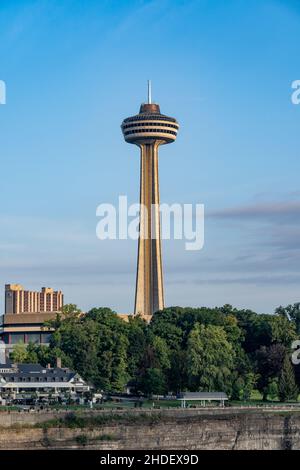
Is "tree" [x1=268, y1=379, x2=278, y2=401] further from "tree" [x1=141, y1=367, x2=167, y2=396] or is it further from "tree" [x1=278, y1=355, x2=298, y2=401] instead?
"tree" [x1=141, y1=367, x2=167, y2=396]

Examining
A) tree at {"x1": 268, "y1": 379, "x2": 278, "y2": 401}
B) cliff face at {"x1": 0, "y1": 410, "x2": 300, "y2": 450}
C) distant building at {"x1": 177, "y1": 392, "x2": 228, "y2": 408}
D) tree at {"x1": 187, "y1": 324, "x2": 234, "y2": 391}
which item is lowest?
cliff face at {"x1": 0, "y1": 410, "x2": 300, "y2": 450}

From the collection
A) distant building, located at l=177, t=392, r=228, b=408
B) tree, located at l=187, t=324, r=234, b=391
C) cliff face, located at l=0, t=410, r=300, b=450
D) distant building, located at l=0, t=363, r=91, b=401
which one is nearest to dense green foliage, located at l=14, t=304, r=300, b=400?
tree, located at l=187, t=324, r=234, b=391

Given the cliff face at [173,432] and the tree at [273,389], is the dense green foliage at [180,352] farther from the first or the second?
the cliff face at [173,432]

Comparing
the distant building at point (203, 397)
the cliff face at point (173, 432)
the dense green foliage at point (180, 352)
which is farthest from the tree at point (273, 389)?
the cliff face at point (173, 432)

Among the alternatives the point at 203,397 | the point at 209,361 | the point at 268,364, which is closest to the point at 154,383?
the point at 209,361
